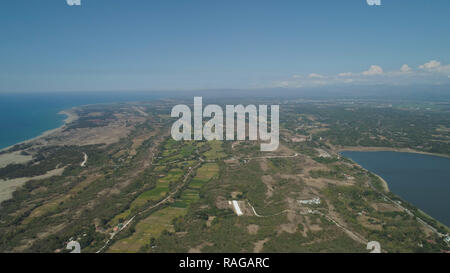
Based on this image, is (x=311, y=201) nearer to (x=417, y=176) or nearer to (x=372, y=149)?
(x=417, y=176)

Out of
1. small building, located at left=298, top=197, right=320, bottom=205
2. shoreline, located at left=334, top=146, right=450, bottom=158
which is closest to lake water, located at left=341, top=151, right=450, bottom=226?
shoreline, located at left=334, top=146, right=450, bottom=158

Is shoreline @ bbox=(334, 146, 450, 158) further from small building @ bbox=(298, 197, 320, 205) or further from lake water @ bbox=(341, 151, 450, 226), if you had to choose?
small building @ bbox=(298, 197, 320, 205)

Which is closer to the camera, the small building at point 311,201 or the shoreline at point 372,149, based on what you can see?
the small building at point 311,201

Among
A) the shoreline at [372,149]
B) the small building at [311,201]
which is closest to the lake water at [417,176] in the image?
the shoreline at [372,149]

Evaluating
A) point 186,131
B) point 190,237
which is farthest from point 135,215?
point 186,131

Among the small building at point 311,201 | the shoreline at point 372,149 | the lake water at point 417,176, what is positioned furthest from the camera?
the shoreline at point 372,149

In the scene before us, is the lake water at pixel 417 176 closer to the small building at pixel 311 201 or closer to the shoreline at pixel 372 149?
the shoreline at pixel 372 149

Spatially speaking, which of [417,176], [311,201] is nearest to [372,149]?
[417,176]

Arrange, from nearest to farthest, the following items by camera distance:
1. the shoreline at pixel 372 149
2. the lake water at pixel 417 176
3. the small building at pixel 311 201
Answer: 1. the small building at pixel 311 201
2. the lake water at pixel 417 176
3. the shoreline at pixel 372 149

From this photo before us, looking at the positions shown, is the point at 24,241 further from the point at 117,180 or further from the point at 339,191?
the point at 339,191
